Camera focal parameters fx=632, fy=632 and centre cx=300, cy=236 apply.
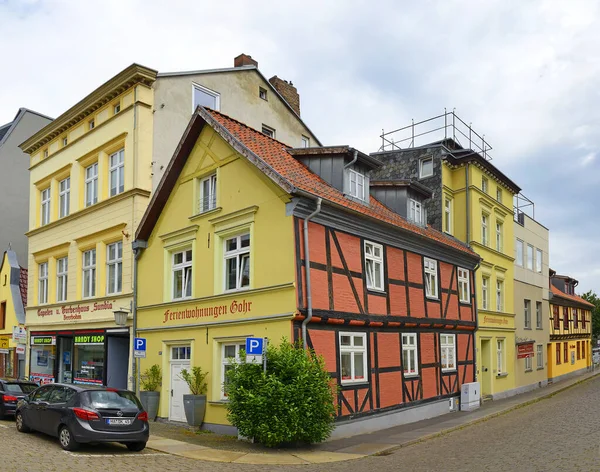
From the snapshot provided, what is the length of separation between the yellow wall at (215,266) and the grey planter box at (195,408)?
0.22 m

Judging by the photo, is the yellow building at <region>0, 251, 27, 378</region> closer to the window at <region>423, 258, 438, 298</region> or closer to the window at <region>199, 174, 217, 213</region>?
the window at <region>199, 174, 217, 213</region>

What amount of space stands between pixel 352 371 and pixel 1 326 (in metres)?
22.3

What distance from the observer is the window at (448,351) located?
2237 cm

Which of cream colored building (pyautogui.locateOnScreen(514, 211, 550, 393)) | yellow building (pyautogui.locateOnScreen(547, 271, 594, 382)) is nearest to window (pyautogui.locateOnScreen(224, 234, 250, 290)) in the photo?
cream colored building (pyautogui.locateOnScreen(514, 211, 550, 393))

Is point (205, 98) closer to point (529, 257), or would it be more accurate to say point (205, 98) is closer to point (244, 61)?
point (244, 61)

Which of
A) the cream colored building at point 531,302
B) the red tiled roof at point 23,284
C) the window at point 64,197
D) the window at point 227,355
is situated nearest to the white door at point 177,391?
the window at point 227,355

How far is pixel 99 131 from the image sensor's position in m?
23.8

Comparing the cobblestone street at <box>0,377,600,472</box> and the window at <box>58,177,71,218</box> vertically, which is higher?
the window at <box>58,177,71,218</box>

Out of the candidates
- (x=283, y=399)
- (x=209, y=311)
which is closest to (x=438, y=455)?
(x=283, y=399)

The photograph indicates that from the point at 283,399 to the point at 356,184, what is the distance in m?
7.88

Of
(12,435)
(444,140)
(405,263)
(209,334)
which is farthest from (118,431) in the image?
(444,140)

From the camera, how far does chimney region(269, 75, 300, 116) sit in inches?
1163

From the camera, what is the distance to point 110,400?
44.7 ft

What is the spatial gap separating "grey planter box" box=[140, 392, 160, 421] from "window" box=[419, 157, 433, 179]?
47.5 feet
